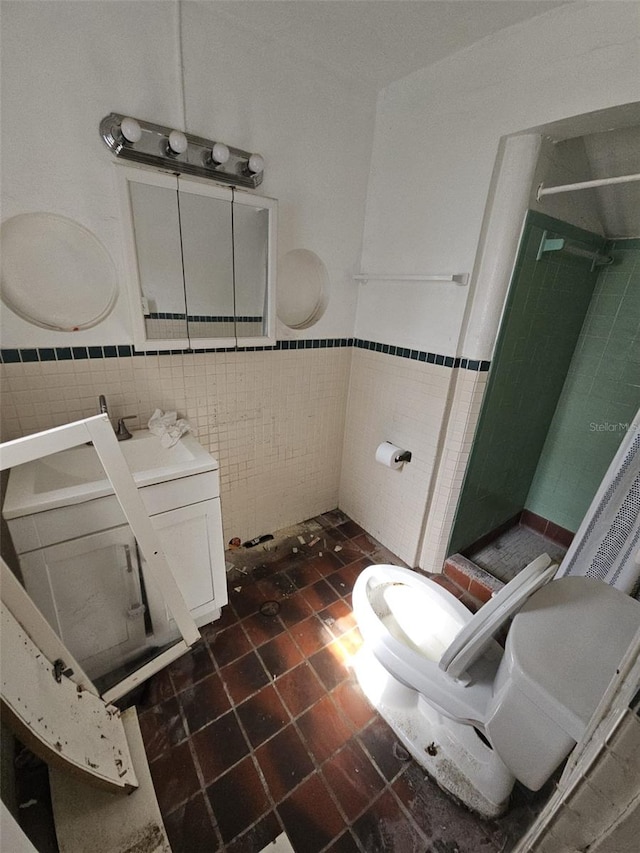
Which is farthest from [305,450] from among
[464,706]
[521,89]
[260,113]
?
[521,89]

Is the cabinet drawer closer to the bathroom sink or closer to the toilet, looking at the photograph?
→ the bathroom sink

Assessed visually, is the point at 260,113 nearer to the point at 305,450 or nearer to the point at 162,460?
the point at 162,460

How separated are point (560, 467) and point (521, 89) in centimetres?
192

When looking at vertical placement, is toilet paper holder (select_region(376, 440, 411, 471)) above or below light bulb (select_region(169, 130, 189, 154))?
below

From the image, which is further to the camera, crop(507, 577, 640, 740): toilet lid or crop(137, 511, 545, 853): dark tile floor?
crop(137, 511, 545, 853): dark tile floor

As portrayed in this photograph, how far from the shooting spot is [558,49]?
106 centimetres

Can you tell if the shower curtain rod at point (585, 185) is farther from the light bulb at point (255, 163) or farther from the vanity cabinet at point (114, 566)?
the vanity cabinet at point (114, 566)

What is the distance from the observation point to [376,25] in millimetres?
1194

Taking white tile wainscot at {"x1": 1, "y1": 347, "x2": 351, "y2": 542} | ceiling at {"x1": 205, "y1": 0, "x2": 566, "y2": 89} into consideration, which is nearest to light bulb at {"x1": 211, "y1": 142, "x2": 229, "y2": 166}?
ceiling at {"x1": 205, "y1": 0, "x2": 566, "y2": 89}

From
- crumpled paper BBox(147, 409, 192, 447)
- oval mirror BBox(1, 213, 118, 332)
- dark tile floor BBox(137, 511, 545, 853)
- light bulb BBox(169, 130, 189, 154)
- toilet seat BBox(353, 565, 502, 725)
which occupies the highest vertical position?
light bulb BBox(169, 130, 189, 154)

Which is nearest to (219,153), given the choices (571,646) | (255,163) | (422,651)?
(255,163)

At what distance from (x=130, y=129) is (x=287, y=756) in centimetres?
207

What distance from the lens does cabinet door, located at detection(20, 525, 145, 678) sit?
1.06m

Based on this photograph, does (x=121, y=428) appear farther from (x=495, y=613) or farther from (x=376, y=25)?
(x=376, y=25)
